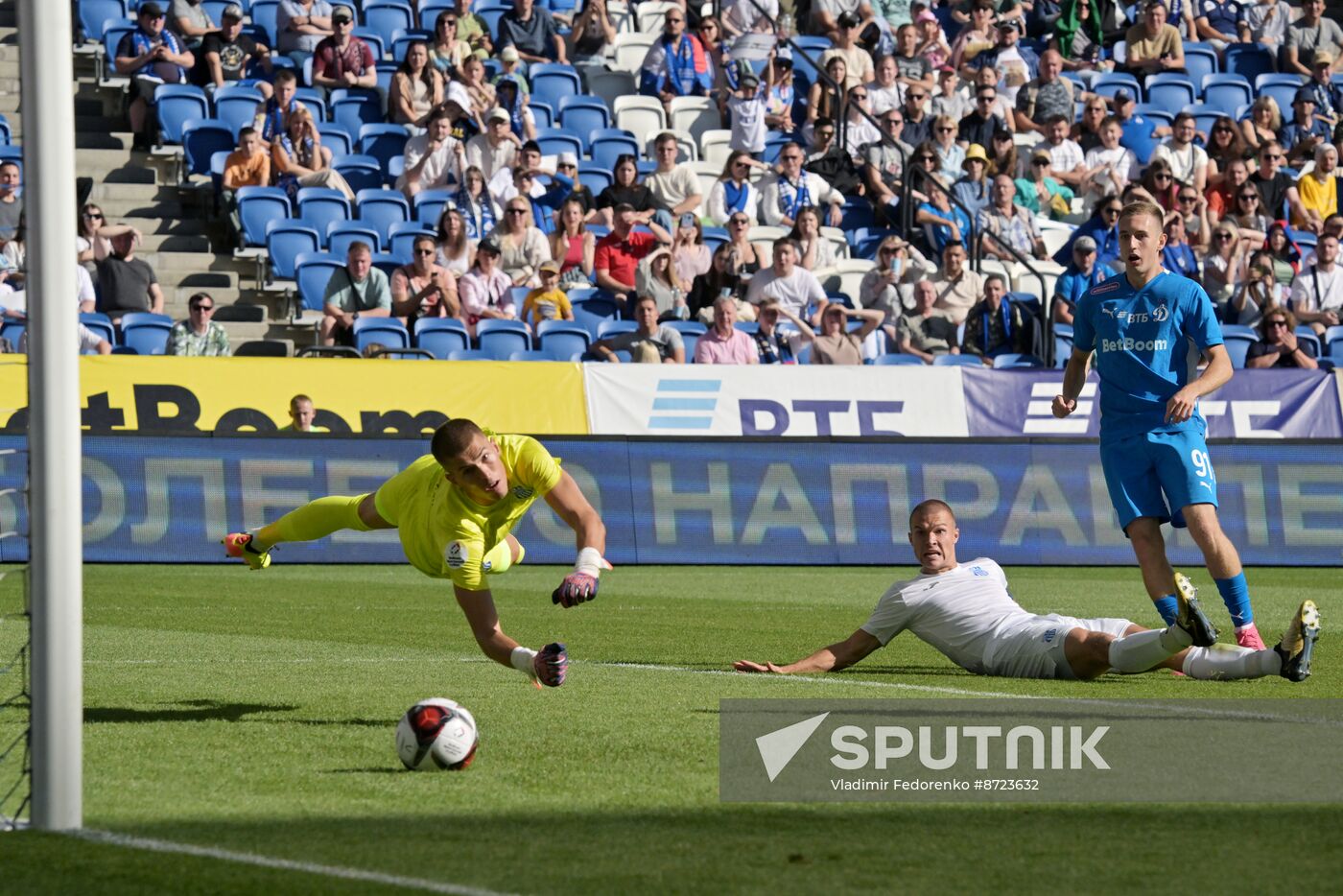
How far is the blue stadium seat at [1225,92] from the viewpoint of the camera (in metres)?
27.6

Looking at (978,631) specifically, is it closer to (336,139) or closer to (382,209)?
(382,209)

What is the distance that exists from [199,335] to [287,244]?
2.06 m

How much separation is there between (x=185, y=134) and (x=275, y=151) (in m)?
1.24

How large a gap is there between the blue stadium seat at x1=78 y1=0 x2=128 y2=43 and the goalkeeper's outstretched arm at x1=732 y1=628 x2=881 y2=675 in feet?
54.5

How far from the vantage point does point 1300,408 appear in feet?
72.7

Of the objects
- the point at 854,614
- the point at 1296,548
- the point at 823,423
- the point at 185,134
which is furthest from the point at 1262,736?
the point at 185,134

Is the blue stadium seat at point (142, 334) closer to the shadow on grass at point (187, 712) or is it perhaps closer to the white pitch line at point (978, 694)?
the white pitch line at point (978, 694)

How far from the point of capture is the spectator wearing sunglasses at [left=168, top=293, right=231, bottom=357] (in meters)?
19.6

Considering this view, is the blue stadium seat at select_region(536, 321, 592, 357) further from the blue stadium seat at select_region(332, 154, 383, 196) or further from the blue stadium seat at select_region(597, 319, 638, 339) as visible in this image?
the blue stadium seat at select_region(332, 154, 383, 196)

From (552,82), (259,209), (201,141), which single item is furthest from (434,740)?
(552,82)

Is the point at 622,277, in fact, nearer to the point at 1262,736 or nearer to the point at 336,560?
the point at 336,560

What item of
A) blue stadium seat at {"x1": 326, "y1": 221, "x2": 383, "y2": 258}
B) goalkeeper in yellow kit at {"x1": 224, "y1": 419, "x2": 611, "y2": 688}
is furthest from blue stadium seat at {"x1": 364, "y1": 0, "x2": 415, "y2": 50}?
goalkeeper in yellow kit at {"x1": 224, "y1": 419, "x2": 611, "y2": 688}

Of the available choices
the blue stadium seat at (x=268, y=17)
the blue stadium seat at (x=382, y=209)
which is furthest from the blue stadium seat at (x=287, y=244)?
the blue stadium seat at (x=268, y=17)

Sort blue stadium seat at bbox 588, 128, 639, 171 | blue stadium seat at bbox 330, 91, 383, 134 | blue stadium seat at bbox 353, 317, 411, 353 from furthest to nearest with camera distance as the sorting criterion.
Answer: blue stadium seat at bbox 588, 128, 639, 171 → blue stadium seat at bbox 330, 91, 383, 134 → blue stadium seat at bbox 353, 317, 411, 353
